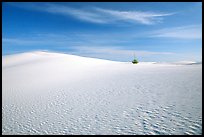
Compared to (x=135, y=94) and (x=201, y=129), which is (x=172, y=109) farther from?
(x=135, y=94)

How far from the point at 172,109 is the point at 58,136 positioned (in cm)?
364

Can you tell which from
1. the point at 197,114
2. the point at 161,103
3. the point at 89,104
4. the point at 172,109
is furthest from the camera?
the point at 89,104

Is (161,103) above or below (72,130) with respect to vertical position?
above

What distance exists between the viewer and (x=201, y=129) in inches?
165

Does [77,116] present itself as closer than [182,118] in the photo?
No

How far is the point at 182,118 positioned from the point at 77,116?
325 cm

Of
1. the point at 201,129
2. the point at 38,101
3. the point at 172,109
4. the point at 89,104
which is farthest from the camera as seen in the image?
the point at 38,101

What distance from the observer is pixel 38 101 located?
23.7 ft

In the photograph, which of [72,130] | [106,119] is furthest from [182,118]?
[72,130]

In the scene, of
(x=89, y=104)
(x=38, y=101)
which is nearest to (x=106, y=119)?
(x=89, y=104)

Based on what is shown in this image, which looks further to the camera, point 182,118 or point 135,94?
point 135,94

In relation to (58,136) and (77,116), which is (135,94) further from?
(58,136)

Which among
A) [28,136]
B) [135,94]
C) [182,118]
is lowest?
[28,136]

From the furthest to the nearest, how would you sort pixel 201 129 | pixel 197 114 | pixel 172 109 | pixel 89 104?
pixel 89 104, pixel 172 109, pixel 197 114, pixel 201 129
